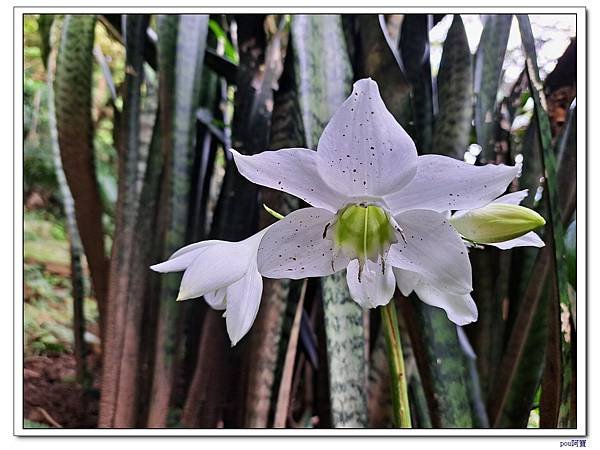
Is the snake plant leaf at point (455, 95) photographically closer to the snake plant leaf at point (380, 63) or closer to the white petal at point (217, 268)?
the snake plant leaf at point (380, 63)

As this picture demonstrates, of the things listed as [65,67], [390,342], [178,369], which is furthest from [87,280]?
[390,342]

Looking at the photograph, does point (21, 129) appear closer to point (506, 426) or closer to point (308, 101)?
point (308, 101)

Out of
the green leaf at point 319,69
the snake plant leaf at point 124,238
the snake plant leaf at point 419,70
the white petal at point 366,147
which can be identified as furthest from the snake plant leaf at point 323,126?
the white petal at point 366,147

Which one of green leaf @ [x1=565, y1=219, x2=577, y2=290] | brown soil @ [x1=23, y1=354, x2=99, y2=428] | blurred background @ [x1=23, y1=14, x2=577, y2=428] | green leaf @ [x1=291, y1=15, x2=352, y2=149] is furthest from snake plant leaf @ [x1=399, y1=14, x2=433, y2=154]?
brown soil @ [x1=23, y1=354, x2=99, y2=428]

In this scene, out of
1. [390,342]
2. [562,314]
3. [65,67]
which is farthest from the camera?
[65,67]

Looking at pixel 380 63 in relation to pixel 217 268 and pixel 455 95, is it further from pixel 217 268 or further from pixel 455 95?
pixel 217 268

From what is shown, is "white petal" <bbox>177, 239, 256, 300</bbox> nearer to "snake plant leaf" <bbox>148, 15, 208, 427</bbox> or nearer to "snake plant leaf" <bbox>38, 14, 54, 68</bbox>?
"snake plant leaf" <bbox>148, 15, 208, 427</bbox>
